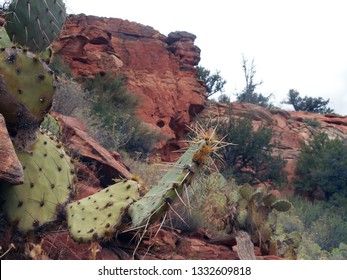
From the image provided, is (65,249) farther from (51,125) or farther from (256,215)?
(256,215)

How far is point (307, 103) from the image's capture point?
30.5m

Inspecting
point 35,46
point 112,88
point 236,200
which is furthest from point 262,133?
point 35,46

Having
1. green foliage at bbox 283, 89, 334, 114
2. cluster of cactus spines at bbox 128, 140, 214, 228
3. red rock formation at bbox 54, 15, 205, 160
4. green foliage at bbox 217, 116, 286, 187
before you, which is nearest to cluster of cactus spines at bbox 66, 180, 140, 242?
cluster of cactus spines at bbox 128, 140, 214, 228

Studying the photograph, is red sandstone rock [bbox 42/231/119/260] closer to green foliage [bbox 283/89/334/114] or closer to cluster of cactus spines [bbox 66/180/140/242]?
cluster of cactus spines [bbox 66/180/140/242]

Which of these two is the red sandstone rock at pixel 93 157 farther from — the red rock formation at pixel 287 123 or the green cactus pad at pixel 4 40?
the red rock formation at pixel 287 123

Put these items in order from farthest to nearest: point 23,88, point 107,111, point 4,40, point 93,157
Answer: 1. point 107,111
2. point 93,157
3. point 4,40
4. point 23,88

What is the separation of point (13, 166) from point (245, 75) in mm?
23572

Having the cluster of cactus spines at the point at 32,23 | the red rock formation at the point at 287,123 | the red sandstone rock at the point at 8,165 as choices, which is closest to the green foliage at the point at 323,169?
the red rock formation at the point at 287,123

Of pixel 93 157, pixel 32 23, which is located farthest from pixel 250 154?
pixel 32 23

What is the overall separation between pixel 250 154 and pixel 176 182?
1450 cm

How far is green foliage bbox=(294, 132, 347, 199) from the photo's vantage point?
1773 cm

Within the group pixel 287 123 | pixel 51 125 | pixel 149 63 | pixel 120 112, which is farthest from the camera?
pixel 287 123

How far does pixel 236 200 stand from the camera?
6.69 metres

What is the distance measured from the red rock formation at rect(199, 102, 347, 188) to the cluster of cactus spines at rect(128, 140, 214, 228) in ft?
49.7
